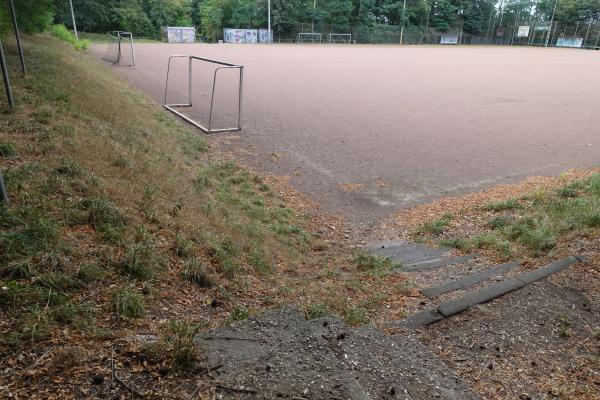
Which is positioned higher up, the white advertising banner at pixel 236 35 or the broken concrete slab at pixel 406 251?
the white advertising banner at pixel 236 35

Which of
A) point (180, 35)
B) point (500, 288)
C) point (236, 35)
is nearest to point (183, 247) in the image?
point (500, 288)

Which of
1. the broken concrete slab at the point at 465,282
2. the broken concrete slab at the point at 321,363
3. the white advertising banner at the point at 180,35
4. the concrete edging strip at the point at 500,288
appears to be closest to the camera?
the broken concrete slab at the point at 321,363

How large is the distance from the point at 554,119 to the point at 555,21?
63192 millimetres

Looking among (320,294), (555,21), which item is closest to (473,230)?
(320,294)

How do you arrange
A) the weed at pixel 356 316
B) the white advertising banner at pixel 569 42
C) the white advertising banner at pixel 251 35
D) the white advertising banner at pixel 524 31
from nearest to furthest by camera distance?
the weed at pixel 356 316 < the white advertising banner at pixel 251 35 < the white advertising banner at pixel 569 42 < the white advertising banner at pixel 524 31

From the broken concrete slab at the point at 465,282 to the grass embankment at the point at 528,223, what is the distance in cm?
51

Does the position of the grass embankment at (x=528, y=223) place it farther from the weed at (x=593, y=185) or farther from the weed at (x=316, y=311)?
the weed at (x=316, y=311)

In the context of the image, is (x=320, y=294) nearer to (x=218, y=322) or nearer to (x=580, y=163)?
(x=218, y=322)

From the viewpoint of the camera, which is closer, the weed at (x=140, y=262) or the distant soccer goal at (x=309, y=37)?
the weed at (x=140, y=262)

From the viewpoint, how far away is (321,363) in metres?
2.41

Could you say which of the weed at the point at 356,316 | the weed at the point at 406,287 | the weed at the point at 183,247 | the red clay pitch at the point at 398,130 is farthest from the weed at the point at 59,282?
the red clay pitch at the point at 398,130

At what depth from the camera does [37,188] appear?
3871 mm

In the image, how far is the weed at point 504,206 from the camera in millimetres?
6297

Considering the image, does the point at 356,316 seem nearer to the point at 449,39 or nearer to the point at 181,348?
the point at 181,348
